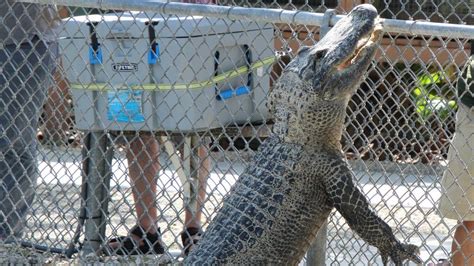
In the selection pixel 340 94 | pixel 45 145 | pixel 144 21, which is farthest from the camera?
pixel 45 145

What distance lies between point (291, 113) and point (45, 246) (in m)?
2.01

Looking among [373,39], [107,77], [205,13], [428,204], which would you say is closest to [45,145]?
[428,204]

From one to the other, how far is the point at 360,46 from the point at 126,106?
1.47m

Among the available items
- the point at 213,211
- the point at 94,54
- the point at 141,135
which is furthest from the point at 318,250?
the point at 213,211

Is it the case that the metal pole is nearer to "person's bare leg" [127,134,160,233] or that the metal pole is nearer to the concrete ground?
the concrete ground

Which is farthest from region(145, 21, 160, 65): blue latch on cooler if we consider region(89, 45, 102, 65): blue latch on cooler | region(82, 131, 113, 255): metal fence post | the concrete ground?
the concrete ground

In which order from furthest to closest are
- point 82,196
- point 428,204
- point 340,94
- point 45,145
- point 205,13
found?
point 45,145
point 428,204
point 82,196
point 205,13
point 340,94

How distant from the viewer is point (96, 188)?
5211 mm

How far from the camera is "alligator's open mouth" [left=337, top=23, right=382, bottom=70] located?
390 centimetres

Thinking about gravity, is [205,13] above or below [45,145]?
below

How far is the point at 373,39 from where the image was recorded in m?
3.96

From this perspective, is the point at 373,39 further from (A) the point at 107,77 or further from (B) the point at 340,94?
(A) the point at 107,77

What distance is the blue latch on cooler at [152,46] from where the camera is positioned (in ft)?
15.9

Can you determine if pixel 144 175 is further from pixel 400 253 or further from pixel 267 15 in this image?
pixel 400 253
